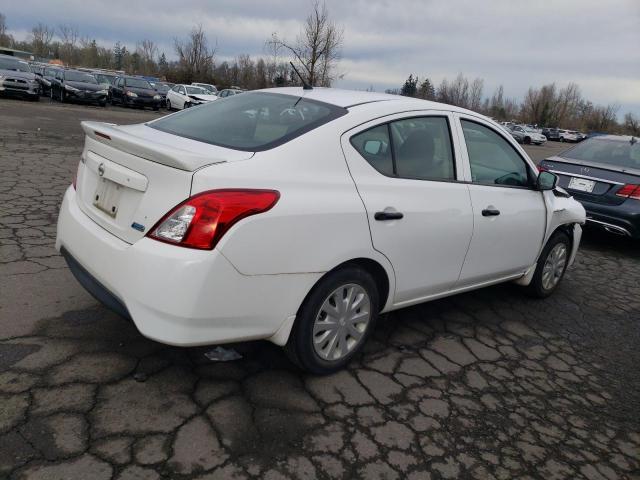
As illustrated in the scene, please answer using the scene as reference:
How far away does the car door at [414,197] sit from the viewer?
9.50ft

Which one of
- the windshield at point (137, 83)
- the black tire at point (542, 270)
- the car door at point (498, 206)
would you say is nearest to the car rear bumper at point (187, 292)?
the car door at point (498, 206)

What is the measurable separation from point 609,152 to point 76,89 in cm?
2187

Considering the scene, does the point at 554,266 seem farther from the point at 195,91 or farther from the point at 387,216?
the point at 195,91

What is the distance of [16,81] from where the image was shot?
20.3 m

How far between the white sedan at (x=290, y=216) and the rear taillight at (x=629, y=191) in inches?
129

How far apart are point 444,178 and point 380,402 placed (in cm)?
148

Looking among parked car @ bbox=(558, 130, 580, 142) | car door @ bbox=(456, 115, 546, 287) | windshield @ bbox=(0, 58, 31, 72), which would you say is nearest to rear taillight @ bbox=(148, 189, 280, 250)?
car door @ bbox=(456, 115, 546, 287)

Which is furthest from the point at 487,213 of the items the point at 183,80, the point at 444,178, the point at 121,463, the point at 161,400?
the point at 183,80

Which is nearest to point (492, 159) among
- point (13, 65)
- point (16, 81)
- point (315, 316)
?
point (315, 316)

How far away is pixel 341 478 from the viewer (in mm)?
2246

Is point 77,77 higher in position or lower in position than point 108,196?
lower

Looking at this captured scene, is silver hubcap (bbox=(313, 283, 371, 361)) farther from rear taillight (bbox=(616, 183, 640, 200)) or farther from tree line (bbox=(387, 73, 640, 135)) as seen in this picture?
tree line (bbox=(387, 73, 640, 135))

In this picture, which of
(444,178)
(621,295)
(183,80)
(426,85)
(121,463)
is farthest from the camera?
(426,85)

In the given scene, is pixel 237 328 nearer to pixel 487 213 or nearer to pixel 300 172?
pixel 300 172
